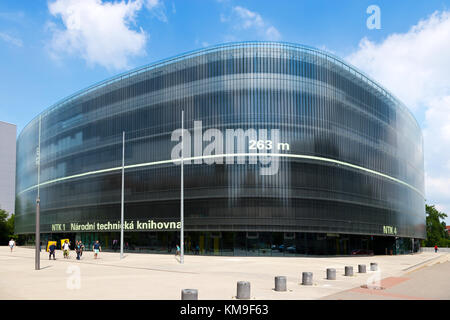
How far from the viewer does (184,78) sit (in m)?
56.9

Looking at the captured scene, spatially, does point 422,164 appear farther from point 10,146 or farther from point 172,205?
point 10,146

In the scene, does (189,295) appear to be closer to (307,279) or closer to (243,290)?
(243,290)

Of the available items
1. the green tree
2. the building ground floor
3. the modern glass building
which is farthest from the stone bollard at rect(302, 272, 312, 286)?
the green tree

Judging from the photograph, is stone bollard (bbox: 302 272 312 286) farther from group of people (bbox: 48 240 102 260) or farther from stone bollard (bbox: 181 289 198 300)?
group of people (bbox: 48 240 102 260)

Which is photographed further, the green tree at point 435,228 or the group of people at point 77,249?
the green tree at point 435,228

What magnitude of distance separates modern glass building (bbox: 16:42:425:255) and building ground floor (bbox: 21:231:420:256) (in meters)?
0.14

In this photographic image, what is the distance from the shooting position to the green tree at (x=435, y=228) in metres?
130

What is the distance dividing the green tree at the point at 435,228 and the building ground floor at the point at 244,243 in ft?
247

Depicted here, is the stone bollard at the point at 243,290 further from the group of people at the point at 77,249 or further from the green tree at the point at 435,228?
the green tree at the point at 435,228

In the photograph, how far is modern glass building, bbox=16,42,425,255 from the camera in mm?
50812

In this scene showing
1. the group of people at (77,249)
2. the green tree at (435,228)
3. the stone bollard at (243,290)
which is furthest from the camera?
the green tree at (435,228)

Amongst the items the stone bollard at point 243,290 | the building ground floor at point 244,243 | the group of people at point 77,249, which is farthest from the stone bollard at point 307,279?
the building ground floor at point 244,243

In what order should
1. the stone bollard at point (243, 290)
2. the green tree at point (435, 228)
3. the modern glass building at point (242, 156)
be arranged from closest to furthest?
the stone bollard at point (243, 290) → the modern glass building at point (242, 156) → the green tree at point (435, 228)
